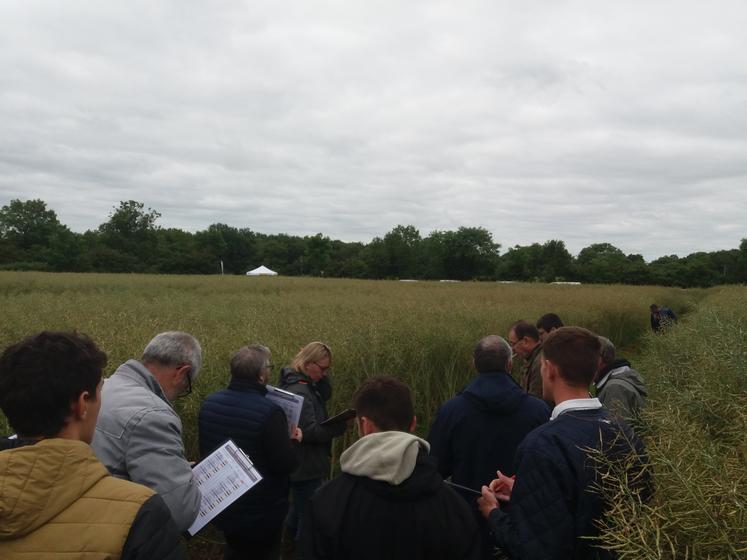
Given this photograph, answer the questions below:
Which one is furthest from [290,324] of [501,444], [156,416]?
[156,416]

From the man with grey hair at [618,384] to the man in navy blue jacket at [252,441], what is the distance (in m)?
2.45

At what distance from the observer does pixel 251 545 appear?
11.5 feet

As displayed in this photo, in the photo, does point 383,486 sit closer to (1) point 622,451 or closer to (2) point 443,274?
(1) point 622,451

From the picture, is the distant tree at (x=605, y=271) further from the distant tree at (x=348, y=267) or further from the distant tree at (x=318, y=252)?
the distant tree at (x=318, y=252)

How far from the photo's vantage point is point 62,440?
1474mm

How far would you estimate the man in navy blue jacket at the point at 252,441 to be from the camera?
11.0 ft

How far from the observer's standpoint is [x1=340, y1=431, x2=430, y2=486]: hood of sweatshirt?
75.1 inches

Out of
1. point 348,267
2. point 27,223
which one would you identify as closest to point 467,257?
point 348,267

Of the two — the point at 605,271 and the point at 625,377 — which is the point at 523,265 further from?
the point at 625,377

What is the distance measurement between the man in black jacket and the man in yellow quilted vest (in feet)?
2.02

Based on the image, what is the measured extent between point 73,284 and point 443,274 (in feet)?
250

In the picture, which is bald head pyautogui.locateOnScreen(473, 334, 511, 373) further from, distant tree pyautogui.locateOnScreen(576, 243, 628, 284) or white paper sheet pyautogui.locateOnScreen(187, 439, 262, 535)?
distant tree pyautogui.locateOnScreen(576, 243, 628, 284)

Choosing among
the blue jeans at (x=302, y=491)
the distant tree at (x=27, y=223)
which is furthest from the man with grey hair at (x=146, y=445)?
the distant tree at (x=27, y=223)

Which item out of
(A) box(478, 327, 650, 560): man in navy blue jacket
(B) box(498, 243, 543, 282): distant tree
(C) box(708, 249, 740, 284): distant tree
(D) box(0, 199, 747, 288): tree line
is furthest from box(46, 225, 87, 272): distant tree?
(C) box(708, 249, 740, 284): distant tree
